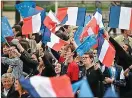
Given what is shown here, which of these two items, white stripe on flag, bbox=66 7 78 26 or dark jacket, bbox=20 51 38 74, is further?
white stripe on flag, bbox=66 7 78 26

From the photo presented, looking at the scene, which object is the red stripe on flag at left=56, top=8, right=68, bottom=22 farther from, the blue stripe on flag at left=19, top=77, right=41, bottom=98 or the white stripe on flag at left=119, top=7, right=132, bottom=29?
the blue stripe on flag at left=19, top=77, right=41, bottom=98

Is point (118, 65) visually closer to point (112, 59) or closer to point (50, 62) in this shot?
point (112, 59)

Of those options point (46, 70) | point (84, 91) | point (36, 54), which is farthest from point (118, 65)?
point (84, 91)

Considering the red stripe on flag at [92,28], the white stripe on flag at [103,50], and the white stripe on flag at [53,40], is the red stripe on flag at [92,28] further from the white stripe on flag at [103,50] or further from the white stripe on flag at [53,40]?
the white stripe on flag at [103,50]

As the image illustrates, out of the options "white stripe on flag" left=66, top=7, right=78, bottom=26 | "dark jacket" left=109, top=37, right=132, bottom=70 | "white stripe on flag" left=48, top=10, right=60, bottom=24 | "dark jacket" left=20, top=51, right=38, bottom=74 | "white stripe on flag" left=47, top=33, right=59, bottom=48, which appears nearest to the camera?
"dark jacket" left=109, top=37, right=132, bottom=70

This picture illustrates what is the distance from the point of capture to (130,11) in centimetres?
1102

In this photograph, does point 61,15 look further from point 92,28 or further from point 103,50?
point 103,50

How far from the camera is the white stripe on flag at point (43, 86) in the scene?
19.9 ft

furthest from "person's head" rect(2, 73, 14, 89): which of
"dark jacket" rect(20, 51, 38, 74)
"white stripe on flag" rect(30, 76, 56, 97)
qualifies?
"white stripe on flag" rect(30, 76, 56, 97)

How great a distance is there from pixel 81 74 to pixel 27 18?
3.21m

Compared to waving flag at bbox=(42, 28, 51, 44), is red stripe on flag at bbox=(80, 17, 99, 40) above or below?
above

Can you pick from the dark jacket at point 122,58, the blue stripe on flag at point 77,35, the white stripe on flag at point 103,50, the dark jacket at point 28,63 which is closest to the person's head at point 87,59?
the white stripe on flag at point 103,50

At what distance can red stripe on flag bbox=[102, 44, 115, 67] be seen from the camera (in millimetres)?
9608

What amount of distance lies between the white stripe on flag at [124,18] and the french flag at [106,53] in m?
0.99
